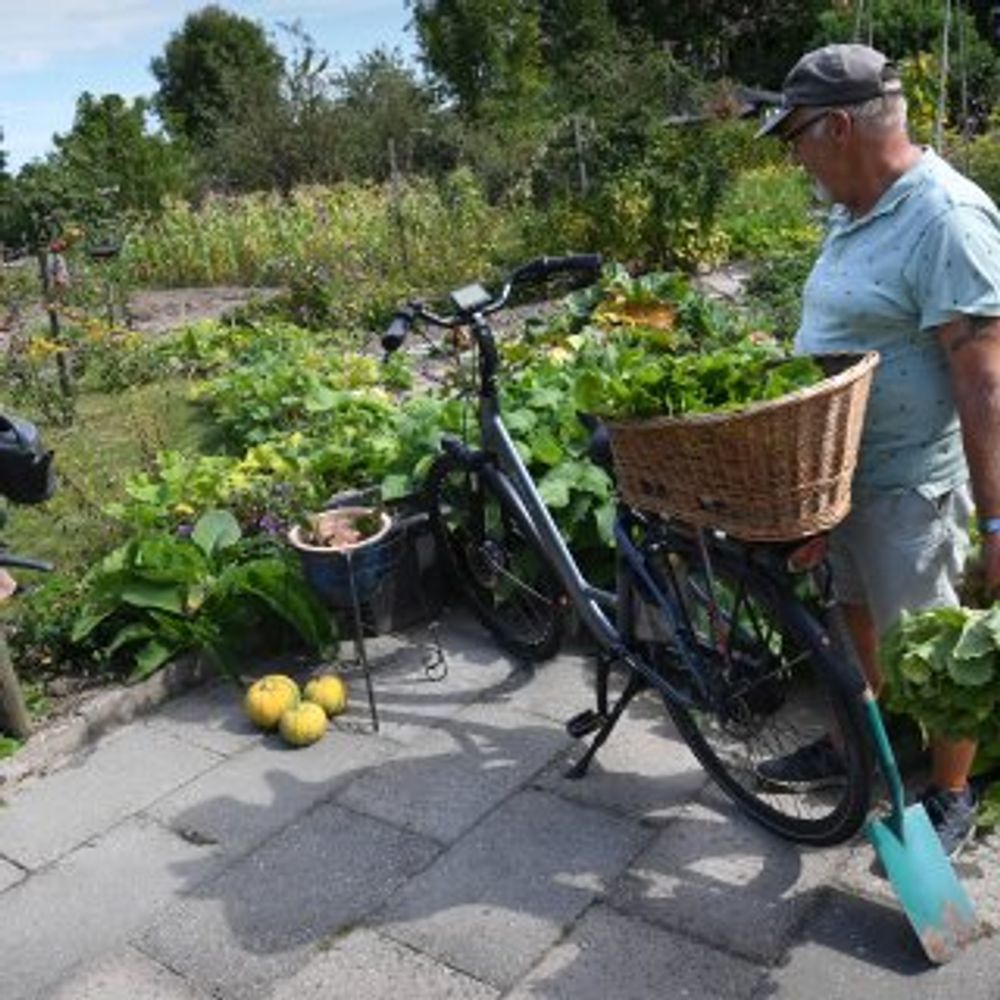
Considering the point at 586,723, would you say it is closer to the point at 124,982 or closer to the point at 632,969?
the point at 632,969

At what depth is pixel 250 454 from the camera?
5418 mm

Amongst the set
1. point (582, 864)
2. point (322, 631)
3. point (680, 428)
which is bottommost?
point (582, 864)

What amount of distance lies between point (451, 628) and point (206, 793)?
1259 mm

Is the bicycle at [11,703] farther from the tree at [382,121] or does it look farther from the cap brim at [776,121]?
the tree at [382,121]

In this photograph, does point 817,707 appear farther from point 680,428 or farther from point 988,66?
point 988,66

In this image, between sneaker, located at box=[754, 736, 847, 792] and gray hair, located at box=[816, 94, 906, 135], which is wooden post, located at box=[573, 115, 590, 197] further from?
gray hair, located at box=[816, 94, 906, 135]

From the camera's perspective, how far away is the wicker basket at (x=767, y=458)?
244cm

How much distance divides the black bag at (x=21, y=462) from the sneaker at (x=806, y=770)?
205cm

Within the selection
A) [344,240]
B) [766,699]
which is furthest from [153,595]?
[344,240]

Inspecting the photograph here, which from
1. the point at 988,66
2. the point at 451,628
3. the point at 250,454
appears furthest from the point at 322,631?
the point at 988,66

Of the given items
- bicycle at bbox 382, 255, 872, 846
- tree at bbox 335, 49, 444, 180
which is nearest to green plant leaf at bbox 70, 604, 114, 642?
bicycle at bbox 382, 255, 872, 846

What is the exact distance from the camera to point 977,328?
98.4 inches

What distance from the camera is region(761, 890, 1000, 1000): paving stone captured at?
265 cm

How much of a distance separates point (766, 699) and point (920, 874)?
0.59 metres
